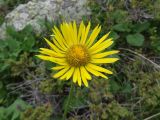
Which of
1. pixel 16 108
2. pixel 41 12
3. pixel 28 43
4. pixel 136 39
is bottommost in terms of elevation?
pixel 16 108

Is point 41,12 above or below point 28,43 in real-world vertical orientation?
above

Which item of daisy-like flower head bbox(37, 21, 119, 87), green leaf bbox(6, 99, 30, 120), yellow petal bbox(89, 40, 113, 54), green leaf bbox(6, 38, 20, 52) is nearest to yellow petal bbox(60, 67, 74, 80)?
daisy-like flower head bbox(37, 21, 119, 87)

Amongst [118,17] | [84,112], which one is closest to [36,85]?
[84,112]

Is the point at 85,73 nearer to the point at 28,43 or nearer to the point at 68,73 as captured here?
the point at 68,73

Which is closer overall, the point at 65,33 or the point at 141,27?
the point at 65,33

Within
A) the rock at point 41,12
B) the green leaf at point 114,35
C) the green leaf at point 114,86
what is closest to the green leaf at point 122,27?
the green leaf at point 114,35

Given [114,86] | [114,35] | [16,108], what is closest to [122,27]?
[114,35]
